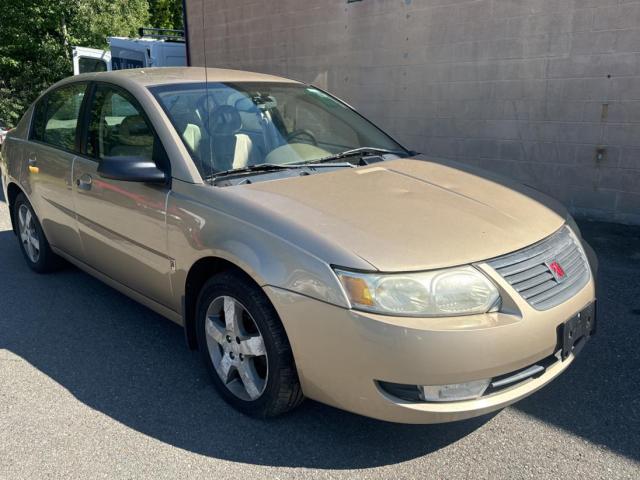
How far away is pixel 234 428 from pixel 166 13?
29.9 metres

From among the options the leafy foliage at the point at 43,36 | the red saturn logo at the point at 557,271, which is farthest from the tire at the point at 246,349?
the leafy foliage at the point at 43,36

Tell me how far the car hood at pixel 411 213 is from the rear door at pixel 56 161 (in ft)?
5.92

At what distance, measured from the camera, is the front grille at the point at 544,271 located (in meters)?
2.40

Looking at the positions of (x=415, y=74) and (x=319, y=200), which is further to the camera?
(x=415, y=74)

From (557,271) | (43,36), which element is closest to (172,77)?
(557,271)

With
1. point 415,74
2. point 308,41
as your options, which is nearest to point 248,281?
point 415,74

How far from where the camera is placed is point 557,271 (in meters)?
2.59

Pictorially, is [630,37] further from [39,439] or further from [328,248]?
[39,439]

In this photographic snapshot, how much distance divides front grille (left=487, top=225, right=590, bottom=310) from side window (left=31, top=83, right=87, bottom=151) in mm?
3017

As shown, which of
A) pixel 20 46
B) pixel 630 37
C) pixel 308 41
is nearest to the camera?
pixel 630 37

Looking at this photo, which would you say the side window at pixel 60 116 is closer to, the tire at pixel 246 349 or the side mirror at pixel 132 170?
the side mirror at pixel 132 170

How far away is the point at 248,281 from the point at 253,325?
0.25 meters

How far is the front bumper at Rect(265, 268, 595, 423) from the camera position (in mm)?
2219

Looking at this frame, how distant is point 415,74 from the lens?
7555mm
